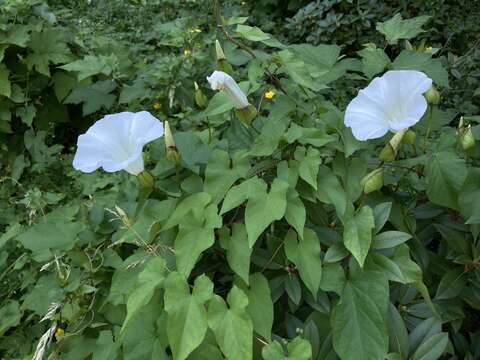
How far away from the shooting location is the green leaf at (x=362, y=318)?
103cm

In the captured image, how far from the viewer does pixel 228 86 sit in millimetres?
1224

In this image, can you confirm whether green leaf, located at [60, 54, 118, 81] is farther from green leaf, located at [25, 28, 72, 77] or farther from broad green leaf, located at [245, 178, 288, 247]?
broad green leaf, located at [245, 178, 288, 247]

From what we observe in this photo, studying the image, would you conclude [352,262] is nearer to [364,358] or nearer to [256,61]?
[364,358]

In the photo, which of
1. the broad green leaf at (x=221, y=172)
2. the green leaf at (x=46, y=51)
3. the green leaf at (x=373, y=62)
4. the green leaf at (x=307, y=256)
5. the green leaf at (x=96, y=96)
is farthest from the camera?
the green leaf at (x=46, y=51)

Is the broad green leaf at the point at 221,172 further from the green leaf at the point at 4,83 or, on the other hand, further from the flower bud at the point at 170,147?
the green leaf at the point at 4,83

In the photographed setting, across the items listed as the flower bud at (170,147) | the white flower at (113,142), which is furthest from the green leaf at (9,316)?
the flower bud at (170,147)

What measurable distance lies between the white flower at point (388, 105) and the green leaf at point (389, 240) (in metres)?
0.22

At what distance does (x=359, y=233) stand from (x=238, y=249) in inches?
10.4

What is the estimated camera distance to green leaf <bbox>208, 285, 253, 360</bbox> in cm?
100

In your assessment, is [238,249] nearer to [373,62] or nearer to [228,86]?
[228,86]

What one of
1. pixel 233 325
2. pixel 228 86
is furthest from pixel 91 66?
pixel 233 325

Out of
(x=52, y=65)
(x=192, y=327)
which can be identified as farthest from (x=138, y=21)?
(x=192, y=327)

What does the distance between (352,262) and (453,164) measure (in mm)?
324

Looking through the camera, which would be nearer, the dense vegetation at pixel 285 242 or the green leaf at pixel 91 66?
the dense vegetation at pixel 285 242
